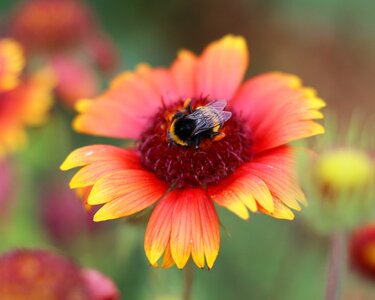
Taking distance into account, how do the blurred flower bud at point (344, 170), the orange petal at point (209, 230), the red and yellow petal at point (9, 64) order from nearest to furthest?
the orange petal at point (209, 230) < the blurred flower bud at point (344, 170) < the red and yellow petal at point (9, 64)

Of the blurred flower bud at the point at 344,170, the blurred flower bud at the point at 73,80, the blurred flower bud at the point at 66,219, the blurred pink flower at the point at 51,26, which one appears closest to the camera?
the blurred flower bud at the point at 344,170

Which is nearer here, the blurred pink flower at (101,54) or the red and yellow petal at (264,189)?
the red and yellow petal at (264,189)

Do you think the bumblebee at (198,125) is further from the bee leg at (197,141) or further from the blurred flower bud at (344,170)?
the blurred flower bud at (344,170)

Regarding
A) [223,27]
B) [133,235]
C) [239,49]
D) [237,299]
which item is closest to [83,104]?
[239,49]

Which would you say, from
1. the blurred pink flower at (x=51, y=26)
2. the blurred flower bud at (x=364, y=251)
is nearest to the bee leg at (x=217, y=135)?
the blurred flower bud at (x=364, y=251)

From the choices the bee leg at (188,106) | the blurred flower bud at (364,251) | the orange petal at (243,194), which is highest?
the bee leg at (188,106)

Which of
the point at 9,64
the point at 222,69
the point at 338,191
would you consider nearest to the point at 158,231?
the point at 338,191

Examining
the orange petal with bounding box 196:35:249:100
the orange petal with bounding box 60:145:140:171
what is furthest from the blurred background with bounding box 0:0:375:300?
the orange petal with bounding box 196:35:249:100

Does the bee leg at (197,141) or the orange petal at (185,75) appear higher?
the orange petal at (185,75)
